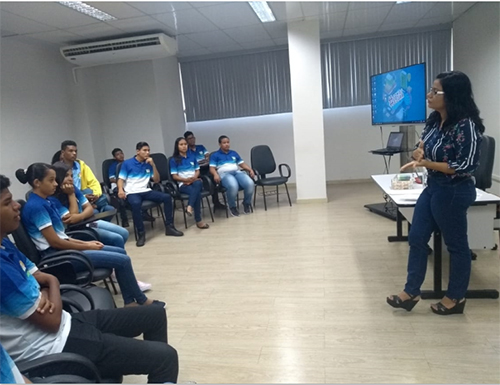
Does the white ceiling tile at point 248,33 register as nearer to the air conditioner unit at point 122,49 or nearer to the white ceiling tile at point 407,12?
the air conditioner unit at point 122,49

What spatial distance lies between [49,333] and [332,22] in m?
5.59

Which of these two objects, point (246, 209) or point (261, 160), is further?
point (261, 160)

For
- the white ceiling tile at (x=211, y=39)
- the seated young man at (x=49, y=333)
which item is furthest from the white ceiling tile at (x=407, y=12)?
the seated young man at (x=49, y=333)

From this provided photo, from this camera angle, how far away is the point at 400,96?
435 centimetres

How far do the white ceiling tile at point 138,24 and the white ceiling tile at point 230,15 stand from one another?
0.72m

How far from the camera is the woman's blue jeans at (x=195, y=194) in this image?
16.0ft

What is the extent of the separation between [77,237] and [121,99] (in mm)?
4216

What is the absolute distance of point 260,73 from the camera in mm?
7055

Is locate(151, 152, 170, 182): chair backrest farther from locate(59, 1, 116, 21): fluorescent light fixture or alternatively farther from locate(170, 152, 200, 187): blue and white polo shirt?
locate(59, 1, 116, 21): fluorescent light fixture

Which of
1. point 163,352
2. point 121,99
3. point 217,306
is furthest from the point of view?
point 121,99

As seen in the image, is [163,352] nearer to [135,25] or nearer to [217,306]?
[217,306]

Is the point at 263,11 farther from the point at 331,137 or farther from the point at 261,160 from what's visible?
the point at 331,137

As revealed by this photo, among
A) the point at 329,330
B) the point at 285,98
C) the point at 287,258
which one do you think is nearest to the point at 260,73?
the point at 285,98

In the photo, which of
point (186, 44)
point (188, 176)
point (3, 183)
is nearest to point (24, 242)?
point (3, 183)
